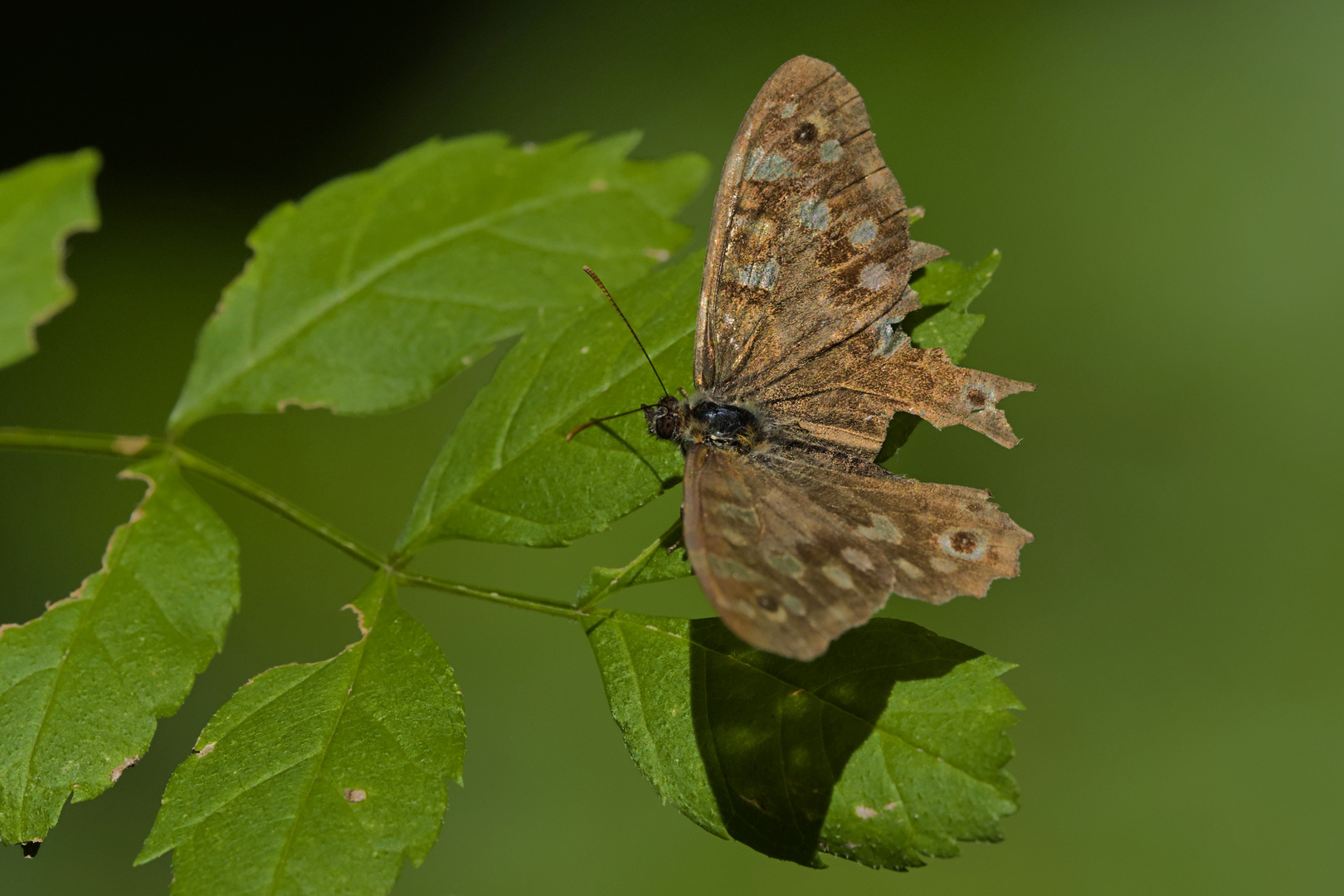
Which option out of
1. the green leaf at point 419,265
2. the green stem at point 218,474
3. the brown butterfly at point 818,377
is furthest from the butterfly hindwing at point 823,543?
the green leaf at point 419,265

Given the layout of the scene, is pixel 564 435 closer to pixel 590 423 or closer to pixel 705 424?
pixel 590 423

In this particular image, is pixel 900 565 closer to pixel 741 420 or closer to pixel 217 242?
pixel 741 420

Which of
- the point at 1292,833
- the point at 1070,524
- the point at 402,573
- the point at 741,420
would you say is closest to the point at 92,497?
the point at 402,573

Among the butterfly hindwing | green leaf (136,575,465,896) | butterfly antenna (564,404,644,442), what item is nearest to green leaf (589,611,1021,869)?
the butterfly hindwing

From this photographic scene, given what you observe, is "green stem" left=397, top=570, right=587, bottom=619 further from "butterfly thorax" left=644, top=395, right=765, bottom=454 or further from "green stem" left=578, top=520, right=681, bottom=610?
"butterfly thorax" left=644, top=395, right=765, bottom=454

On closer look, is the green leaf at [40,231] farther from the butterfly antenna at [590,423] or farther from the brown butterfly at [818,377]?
the brown butterfly at [818,377]
